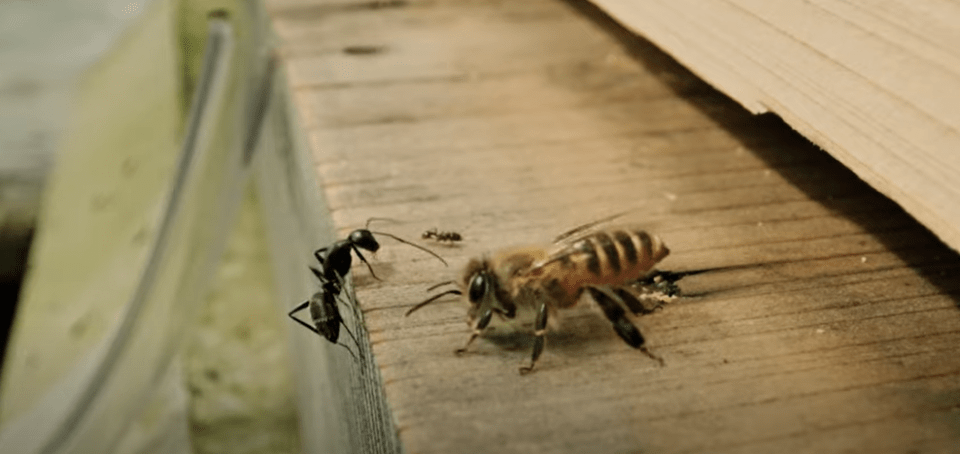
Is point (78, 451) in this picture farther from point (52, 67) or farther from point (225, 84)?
point (52, 67)

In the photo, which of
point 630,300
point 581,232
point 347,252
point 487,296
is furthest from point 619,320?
point 347,252

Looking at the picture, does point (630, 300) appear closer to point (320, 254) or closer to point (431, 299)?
point (431, 299)

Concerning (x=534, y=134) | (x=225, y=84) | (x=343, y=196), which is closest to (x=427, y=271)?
(x=343, y=196)

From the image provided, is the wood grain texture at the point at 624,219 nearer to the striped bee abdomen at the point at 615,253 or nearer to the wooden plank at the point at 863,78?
the striped bee abdomen at the point at 615,253

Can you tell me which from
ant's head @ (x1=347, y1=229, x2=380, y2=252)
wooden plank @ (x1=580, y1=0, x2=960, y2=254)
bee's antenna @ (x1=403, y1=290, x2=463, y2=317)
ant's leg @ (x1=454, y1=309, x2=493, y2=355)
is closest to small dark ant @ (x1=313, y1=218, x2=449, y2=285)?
ant's head @ (x1=347, y1=229, x2=380, y2=252)

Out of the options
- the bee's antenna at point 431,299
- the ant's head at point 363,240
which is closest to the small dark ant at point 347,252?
the ant's head at point 363,240

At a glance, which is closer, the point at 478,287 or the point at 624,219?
the point at 478,287

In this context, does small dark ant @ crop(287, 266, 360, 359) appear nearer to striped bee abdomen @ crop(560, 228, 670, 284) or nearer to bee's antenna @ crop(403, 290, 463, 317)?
bee's antenna @ crop(403, 290, 463, 317)
